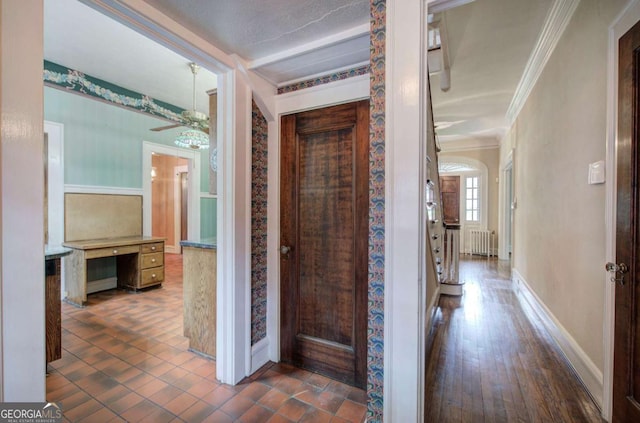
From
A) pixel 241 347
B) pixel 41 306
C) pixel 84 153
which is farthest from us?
pixel 84 153

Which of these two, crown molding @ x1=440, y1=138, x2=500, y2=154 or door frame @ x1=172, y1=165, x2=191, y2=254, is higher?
crown molding @ x1=440, y1=138, x2=500, y2=154

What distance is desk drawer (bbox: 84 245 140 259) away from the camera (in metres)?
3.27

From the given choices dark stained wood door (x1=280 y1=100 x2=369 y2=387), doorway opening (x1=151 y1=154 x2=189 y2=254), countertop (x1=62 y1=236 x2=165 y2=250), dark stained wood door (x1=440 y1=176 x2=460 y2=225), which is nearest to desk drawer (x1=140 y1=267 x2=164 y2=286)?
countertop (x1=62 y1=236 x2=165 y2=250)

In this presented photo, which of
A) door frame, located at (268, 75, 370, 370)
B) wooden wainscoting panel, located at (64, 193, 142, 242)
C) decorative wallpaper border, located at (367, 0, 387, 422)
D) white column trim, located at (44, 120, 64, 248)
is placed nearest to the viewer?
decorative wallpaper border, located at (367, 0, 387, 422)

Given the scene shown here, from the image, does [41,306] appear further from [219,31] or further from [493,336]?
[493,336]

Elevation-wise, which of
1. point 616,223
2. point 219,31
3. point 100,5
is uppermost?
point 219,31

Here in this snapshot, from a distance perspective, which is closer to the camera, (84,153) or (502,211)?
(84,153)

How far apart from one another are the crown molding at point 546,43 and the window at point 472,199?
3.28 m

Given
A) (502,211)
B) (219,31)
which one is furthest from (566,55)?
(502,211)

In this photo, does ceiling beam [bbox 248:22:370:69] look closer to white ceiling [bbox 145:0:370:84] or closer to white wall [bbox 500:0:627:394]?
white ceiling [bbox 145:0:370:84]

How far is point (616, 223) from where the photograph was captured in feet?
4.75

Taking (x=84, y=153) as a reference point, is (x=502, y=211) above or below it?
below

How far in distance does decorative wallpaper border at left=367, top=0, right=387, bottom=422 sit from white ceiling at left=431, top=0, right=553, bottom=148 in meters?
1.48

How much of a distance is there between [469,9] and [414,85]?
1.72 m
